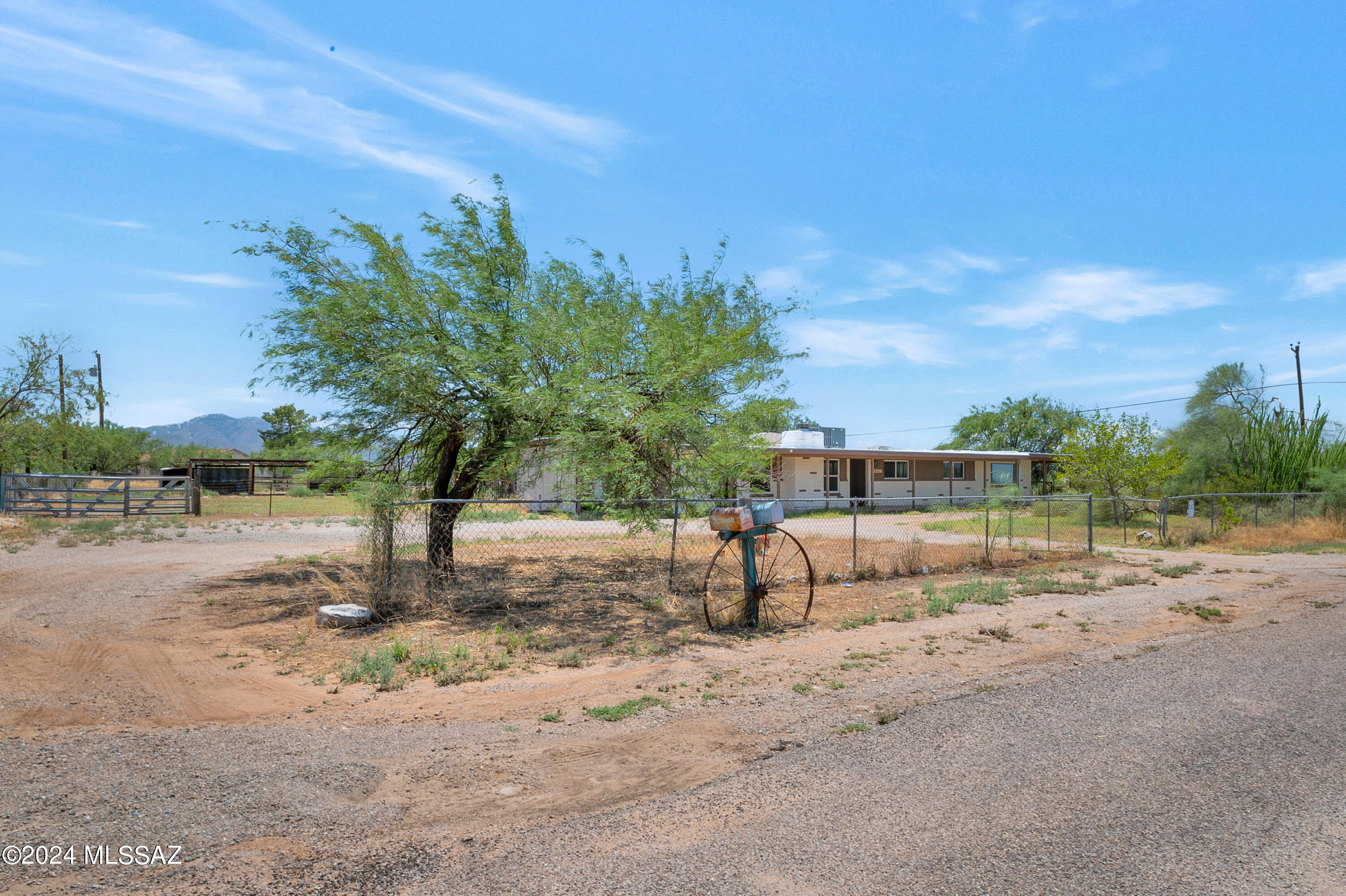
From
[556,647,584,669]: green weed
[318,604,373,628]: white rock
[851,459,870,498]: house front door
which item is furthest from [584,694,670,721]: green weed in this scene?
[851,459,870,498]: house front door

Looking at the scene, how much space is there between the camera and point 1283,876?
3.12 metres

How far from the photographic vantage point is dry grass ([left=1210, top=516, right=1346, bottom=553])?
1733 centimetres

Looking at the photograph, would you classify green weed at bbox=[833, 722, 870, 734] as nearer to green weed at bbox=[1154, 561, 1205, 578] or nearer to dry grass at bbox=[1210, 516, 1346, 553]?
green weed at bbox=[1154, 561, 1205, 578]

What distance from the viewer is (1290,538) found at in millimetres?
18703

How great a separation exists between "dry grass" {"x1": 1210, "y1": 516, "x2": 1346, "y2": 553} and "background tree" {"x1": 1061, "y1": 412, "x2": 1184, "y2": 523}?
19.1ft

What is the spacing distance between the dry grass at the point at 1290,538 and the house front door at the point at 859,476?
14971 millimetres

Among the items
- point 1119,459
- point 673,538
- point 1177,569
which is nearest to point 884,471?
point 1119,459

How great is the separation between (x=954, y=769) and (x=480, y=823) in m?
2.69

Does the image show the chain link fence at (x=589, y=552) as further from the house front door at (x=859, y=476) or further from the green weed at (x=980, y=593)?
the house front door at (x=859, y=476)

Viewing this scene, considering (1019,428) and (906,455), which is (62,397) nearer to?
(906,455)

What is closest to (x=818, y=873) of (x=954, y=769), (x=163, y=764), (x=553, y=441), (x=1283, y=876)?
(x=954, y=769)

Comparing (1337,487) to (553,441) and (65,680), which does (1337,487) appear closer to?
(553,441)

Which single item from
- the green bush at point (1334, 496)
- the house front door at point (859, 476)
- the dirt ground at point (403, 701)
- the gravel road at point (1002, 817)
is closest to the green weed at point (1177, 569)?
the dirt ground at point (403, 701)

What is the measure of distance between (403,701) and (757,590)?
432 cm
